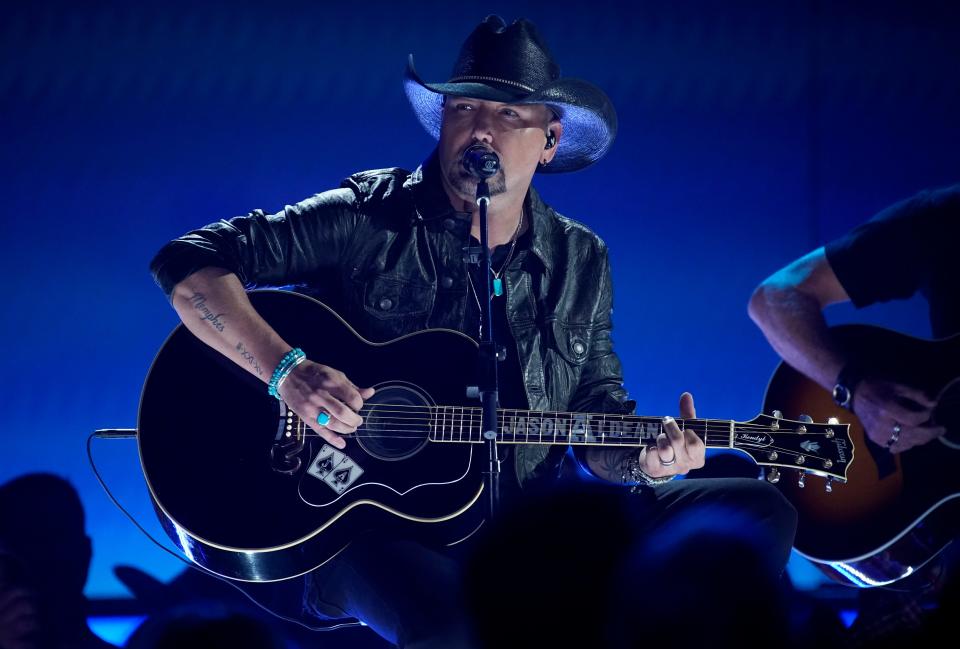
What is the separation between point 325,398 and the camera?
2.59 meters

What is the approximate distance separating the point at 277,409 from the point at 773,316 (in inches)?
90.1

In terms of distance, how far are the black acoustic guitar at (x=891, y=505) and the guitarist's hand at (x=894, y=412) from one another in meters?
0.03

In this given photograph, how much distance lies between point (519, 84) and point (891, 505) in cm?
203

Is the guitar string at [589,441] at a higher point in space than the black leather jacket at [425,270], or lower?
lower

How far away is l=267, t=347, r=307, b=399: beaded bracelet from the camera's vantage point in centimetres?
265

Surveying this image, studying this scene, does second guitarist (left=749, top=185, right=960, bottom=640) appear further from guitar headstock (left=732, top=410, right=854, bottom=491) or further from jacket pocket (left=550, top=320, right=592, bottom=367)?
jacket pocket (left=550, top=320, right=592, bottom=367)

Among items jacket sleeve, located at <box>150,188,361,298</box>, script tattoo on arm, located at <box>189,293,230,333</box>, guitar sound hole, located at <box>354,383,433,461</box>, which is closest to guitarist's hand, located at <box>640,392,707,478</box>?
guitar sound hole, located at <box>354,383,433,461</box>

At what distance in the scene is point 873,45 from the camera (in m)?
4.27

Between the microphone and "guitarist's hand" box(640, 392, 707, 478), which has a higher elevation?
the microphone

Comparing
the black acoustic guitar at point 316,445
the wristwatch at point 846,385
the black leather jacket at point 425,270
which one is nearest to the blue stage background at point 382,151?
the wristwatch at point 846,385

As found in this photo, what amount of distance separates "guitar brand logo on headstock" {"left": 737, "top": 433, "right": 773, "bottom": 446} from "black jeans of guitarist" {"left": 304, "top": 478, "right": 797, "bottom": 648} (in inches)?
5.9

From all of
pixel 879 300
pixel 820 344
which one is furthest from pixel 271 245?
pixel 879 300

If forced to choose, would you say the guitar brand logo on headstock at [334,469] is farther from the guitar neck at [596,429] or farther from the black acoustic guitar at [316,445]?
the guitar neck at [596,429]

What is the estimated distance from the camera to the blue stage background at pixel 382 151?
3559 millimetres
